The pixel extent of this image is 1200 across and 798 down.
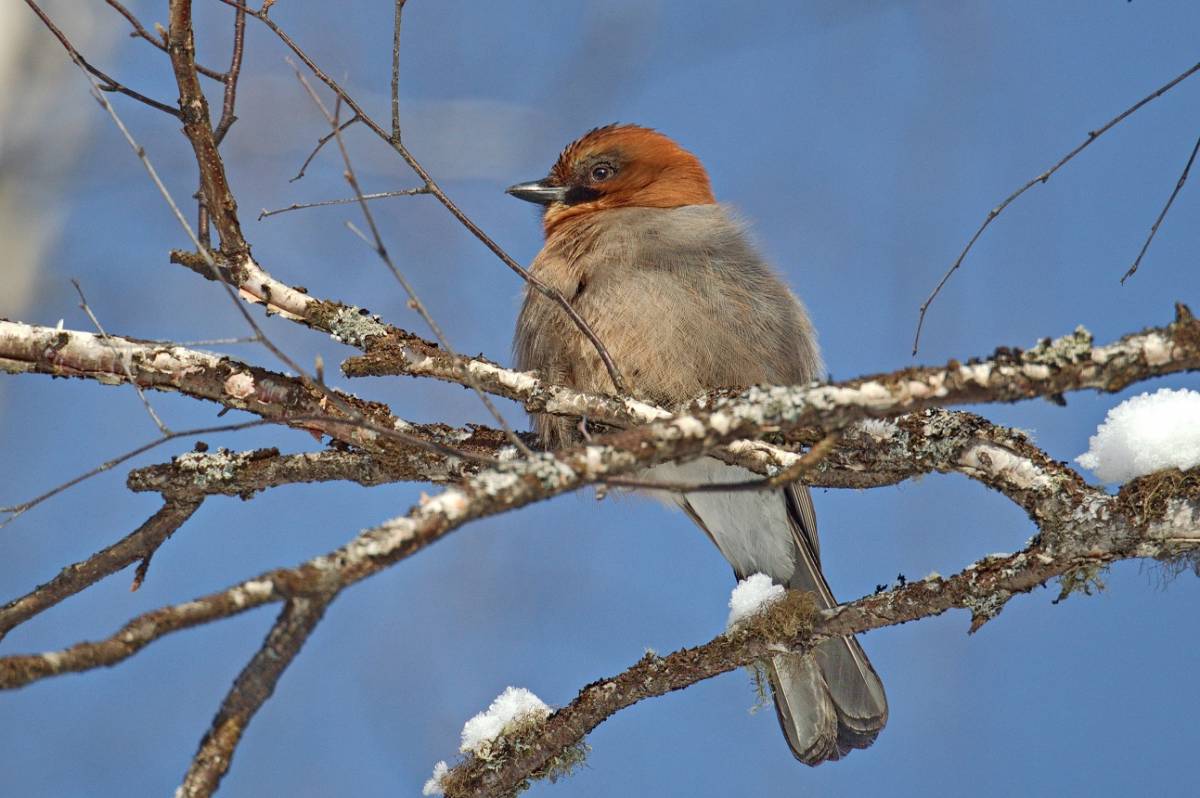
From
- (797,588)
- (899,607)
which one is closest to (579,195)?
(797,588)

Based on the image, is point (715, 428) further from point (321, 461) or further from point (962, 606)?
point (321, 461)

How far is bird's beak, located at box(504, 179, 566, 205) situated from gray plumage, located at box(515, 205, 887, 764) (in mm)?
642

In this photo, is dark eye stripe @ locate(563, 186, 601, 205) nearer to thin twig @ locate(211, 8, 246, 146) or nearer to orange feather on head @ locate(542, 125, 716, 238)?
orange feather on head @ locate(542, 125, 716, 238)

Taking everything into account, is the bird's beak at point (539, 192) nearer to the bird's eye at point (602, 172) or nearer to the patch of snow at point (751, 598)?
the bird's eye at point (602, 172)

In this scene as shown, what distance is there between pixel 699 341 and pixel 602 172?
4.08ft

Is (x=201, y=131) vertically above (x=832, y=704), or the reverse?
(x=201, y=131)

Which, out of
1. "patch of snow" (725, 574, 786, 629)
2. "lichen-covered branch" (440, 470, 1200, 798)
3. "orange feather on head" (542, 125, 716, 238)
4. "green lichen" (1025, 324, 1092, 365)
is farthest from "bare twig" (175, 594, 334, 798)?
"orange feather on head" (542, 125, 716, 238)

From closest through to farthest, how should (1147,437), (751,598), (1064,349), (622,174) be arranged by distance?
(1064,349)
(1147,437)
(751,598)
(622,174)

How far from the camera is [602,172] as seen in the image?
4.17 m

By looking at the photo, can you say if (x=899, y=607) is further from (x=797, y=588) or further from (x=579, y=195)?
(x=579, y=195)

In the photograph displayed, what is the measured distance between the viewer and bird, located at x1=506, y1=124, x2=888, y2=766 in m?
3.14

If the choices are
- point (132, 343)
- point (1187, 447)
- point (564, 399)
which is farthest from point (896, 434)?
point (132, 343)

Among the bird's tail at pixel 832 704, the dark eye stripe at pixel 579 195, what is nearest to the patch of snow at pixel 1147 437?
the bird's tail at pixel 832 704

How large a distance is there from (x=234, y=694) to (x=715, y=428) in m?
0.77
